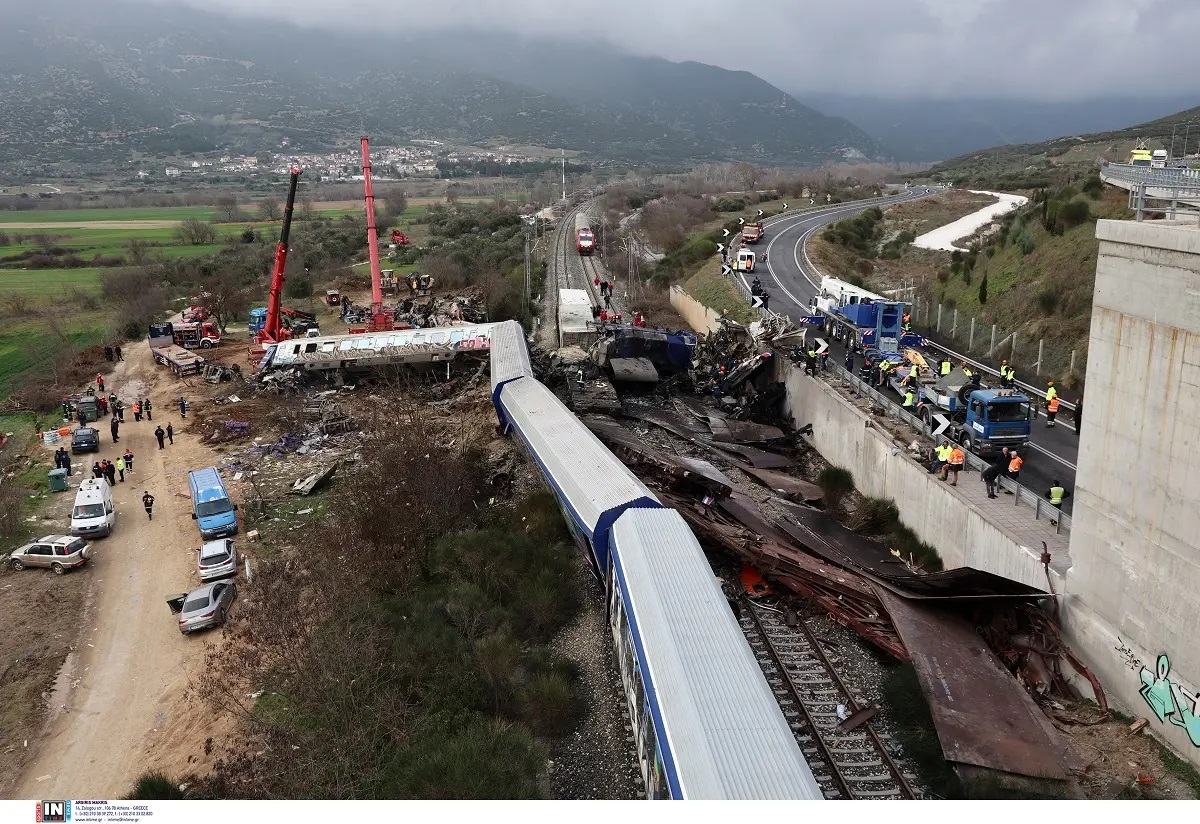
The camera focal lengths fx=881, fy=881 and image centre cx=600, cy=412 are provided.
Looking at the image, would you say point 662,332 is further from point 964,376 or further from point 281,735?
point 281,735

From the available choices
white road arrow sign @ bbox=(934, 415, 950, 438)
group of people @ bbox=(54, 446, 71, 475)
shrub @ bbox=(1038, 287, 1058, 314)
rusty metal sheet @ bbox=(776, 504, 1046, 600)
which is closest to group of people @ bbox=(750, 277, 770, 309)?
shrub @ bbox=(1038, 287, 1058, 314)

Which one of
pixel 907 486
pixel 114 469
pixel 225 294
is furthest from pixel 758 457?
pixel 225 294

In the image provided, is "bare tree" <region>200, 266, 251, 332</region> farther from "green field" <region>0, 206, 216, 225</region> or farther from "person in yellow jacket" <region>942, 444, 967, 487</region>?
"green field" <region>0, 206, 216, 225</region>

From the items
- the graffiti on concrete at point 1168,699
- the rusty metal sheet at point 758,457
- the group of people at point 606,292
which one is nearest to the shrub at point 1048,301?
the rusty metal sheet at point 758,457

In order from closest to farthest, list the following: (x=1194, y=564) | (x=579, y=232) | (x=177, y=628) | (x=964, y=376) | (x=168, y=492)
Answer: (x=1194, y=564)
(x=177, y=628)
(x=964, y=376)
(x=168, y=492)
(x=579, y=232)

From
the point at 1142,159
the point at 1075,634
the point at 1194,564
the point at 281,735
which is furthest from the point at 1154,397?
the point at 1142,159

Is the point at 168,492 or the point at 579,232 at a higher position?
the point at 579,232
